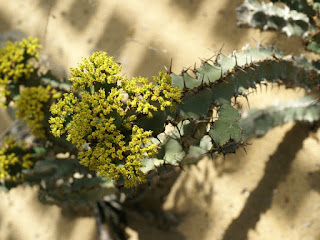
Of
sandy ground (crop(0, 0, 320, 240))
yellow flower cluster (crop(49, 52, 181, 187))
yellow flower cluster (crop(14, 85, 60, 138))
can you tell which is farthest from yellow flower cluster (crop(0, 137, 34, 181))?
sandy ground (crop(0, 0, 320, 240))

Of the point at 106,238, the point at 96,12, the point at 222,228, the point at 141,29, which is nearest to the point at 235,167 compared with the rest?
the point at 222,228

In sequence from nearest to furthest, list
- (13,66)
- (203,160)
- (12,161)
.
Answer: (12,161) < (13,66) < (203,160)

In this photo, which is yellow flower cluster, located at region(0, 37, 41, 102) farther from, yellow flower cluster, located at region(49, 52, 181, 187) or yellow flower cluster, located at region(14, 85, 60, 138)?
yellow flower cluster, located at region(49, 52, 181, 187)

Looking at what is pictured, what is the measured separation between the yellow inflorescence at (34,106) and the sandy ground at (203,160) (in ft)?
4.17

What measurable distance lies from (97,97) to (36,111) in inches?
39.7

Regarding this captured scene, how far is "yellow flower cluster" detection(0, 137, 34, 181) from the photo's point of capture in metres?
2.35

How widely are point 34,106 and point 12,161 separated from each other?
0.40 metres

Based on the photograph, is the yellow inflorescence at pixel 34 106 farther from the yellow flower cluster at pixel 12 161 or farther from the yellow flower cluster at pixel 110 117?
the yellow flower cluster at pixel 110 117

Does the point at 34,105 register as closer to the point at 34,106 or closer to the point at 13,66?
the point at 34,106

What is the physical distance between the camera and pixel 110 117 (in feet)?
5.19

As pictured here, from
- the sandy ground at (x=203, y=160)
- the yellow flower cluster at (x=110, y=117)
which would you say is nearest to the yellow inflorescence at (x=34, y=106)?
the yellow flower cluster at (x=110, y=117)

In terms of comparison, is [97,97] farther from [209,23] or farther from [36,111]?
[209,23]

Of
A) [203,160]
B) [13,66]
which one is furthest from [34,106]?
[203,160]

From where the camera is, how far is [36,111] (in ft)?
7.90
